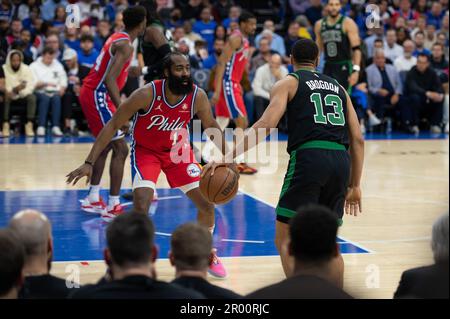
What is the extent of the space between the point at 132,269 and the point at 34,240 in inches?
19.4

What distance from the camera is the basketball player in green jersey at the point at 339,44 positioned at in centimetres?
1141

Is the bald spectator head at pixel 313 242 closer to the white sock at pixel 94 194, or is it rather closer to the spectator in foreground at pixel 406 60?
the white sock at pixel 94 194

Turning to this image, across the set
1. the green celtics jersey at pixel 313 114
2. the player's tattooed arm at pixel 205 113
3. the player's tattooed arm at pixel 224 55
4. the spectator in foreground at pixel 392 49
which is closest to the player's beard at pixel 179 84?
the player's tattooed arm at pixel 205 113

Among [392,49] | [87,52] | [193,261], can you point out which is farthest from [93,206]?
[392,49]

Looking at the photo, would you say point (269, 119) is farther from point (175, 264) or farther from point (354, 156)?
point (175, 264)

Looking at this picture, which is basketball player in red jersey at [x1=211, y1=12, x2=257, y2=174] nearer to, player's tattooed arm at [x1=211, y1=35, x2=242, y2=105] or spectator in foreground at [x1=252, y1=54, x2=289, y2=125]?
player's tattooed arm at [x1=211, y1=35, x2=242, y2=105]

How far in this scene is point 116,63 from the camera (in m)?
8.09

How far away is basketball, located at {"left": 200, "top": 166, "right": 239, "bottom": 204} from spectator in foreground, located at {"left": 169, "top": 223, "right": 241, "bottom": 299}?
2095 millimetres

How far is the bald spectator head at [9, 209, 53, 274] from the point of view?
3.47 metres

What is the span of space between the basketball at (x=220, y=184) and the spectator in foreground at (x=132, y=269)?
231 centimetres

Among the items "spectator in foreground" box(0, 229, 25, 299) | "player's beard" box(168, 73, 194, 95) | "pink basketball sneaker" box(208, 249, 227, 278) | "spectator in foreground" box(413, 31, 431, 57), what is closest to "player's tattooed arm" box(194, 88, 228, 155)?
"player's beard" box(168, 73, 194, 95)

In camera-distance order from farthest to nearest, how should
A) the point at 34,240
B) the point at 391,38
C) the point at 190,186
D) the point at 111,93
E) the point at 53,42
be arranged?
the point at 391,38 → the point at 53,42 → the point at 111,93 → the point at 190,186 → the point at 34,240

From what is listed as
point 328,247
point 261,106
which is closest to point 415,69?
point 261,106
